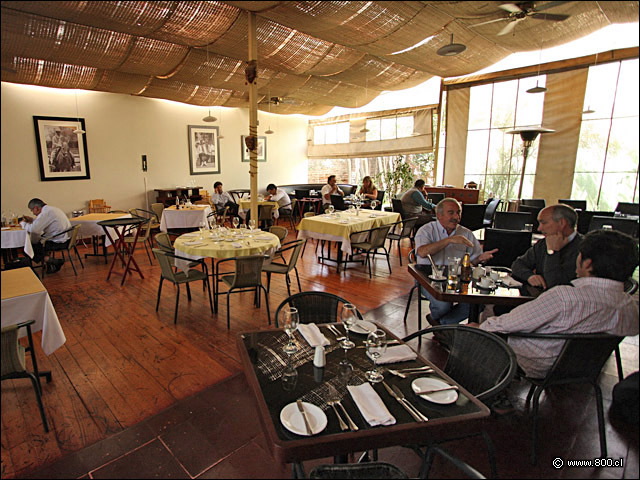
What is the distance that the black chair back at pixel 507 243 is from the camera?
13.0 feet

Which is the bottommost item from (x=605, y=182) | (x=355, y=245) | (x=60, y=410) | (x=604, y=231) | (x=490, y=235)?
(x=60, y=410)

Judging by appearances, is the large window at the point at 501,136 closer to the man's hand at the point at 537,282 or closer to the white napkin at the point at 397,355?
the man's hand at the point at 537,282

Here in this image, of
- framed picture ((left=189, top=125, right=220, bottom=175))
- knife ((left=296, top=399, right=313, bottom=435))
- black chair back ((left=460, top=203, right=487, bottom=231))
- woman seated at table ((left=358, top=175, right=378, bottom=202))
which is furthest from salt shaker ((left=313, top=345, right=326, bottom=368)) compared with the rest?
framed picture ((left=189, top=125, right=220, bottom=175))

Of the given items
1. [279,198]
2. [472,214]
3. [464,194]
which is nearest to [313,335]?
[472,214]

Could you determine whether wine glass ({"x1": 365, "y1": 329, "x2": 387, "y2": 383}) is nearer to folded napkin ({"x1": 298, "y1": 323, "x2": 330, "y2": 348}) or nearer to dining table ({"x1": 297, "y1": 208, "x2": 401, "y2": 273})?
folded napkin ({"x1": 298, "y1": 323, "x2": 330, "y2": 348})


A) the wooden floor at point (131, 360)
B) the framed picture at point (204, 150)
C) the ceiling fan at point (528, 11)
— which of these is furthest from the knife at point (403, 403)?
the framed picture at point (204, 150)

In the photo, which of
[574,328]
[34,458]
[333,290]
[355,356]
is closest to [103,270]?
[333,290]

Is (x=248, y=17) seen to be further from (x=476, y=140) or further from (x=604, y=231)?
(x=476, y=140)

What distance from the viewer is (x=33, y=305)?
2.50 meters

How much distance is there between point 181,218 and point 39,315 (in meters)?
5.16

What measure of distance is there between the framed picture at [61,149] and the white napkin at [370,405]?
A: 8569 millimetres

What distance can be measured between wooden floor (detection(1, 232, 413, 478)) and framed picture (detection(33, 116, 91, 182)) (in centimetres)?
327

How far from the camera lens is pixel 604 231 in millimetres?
1755

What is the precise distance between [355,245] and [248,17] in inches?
145
